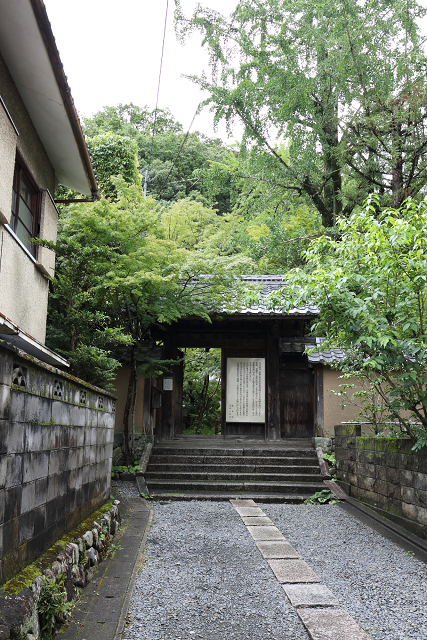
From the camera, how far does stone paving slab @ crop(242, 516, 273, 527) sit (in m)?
7.39

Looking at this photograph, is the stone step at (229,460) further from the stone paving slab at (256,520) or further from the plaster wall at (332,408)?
the stone paving slab at (256,520)

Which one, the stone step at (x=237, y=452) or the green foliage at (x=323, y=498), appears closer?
the green foliage at (x=323, y=498)

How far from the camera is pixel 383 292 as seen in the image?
20.0 ft

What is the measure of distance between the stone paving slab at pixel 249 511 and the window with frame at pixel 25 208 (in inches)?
213

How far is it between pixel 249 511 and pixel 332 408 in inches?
198

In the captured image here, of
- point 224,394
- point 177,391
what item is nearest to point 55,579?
point 224,394

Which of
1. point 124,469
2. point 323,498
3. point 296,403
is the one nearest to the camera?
point 323,498

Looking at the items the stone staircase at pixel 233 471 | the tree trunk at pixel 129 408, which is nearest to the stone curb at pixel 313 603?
the stone staircase at pixel 233 471

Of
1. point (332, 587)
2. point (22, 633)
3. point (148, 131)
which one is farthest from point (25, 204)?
point (148, 131)

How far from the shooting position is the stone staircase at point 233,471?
32.6ft

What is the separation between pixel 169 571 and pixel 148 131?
27.8 meters

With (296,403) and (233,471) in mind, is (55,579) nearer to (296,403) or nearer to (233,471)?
(233,471)

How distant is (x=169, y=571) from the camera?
502cm

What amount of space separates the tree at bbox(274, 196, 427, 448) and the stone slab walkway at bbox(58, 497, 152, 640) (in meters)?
3.60
